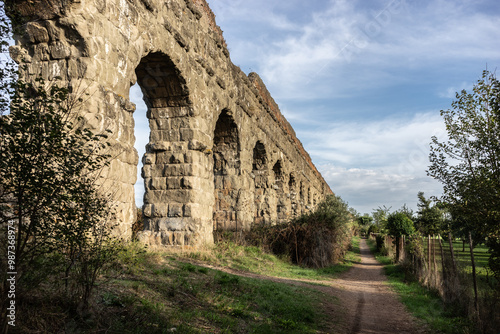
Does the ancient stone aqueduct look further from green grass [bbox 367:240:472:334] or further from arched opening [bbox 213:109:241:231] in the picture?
green grass [bbox 367:240:472:334]

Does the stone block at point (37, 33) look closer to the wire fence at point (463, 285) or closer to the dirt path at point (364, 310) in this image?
Result: the dirt path at point (364, 310)

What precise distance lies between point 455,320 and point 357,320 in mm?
1547

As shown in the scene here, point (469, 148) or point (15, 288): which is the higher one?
point (469, 148)

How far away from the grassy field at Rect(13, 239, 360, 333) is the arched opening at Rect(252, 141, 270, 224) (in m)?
6.26

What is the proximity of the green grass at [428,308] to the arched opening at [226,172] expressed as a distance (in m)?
5.08

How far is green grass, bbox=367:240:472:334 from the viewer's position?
5.89 meters

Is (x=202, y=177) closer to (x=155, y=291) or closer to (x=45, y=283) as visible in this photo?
(x=155, y=291)

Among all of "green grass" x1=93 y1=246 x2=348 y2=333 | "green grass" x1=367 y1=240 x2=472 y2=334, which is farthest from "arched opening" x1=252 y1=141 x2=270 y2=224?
"green grass" x1=93 y1=246 x2=348 y2=333

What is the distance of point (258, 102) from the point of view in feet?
48.6

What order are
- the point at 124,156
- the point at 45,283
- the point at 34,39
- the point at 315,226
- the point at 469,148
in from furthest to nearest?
the point at 315,226
the point at 469,148
the point at 124,156
the point at 34,39
the point at 45,283

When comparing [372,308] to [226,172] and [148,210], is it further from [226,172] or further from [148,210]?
[226,172]

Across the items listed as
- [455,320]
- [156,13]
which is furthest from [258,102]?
[455,320]

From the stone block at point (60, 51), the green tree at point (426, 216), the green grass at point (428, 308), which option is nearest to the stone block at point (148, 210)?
the stone block at point (60, 51)

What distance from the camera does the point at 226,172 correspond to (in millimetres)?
12039
